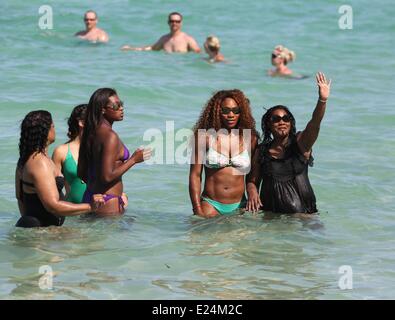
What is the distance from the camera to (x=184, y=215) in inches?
344

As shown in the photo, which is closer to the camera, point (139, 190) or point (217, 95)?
point (217, 95)

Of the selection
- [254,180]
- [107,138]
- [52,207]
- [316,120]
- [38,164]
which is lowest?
[52,207]

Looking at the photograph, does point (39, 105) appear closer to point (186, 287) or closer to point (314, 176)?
point (314, 176)

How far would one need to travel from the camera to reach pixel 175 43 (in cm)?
1767

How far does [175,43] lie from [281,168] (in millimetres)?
10304

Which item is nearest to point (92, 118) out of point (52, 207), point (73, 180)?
point (73, 180)

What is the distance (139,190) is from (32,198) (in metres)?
2.72

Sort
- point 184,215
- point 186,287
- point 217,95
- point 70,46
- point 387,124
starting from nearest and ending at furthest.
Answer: point 186,287 → point 217,95 → point 184,215 → point 387,124 → point 70,46

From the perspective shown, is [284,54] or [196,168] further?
[284,54]

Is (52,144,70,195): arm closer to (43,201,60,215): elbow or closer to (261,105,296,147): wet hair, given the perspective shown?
(43,201,60,215): elbow

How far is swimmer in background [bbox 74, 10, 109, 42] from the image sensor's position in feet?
60.9

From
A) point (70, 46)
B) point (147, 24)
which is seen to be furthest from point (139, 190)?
point (147, 24)

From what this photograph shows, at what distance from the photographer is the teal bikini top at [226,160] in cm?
774

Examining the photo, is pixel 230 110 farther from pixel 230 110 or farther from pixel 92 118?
pixel 92 118
